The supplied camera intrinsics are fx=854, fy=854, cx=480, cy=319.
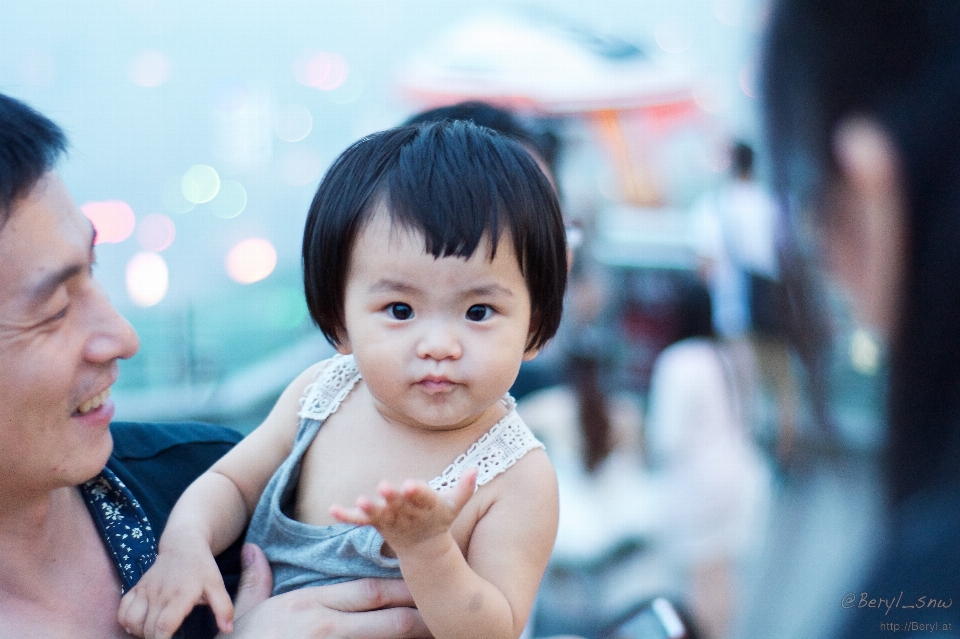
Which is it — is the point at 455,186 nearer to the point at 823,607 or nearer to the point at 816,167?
the point at 816,167

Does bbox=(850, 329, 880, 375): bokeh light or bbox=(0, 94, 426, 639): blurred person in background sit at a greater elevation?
bbox=(0, 94, 426, 639): blurred person in background

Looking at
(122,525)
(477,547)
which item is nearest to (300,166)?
(122,525)

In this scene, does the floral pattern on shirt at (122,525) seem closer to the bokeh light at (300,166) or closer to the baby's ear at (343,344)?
the baby's ear at (343,344)

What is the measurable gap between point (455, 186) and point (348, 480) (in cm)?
45

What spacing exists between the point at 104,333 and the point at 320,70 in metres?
2.19

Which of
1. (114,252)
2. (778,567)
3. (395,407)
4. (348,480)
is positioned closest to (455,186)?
(395,407)

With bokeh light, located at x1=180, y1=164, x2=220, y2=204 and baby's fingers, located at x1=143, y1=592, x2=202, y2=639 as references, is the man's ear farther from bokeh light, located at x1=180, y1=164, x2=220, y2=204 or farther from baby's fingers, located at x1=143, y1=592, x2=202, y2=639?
baby's fingers, located at x1=143, y1=592, x2=202, y2=639

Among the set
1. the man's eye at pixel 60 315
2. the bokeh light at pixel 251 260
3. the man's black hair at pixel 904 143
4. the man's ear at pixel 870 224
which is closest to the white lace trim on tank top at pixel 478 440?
the man's eye at pixel 60 315

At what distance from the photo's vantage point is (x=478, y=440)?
3.97 feet

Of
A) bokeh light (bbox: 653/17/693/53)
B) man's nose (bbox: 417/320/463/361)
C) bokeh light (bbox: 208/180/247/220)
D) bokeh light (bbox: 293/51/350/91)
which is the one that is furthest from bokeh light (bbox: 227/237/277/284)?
man's nose (bbox: 417/320/463/361)

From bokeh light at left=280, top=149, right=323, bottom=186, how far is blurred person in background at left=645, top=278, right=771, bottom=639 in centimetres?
150

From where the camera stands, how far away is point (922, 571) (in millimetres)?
3543

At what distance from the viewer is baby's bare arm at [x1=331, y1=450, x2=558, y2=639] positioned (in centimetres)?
92

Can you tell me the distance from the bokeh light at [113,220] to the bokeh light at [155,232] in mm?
36
